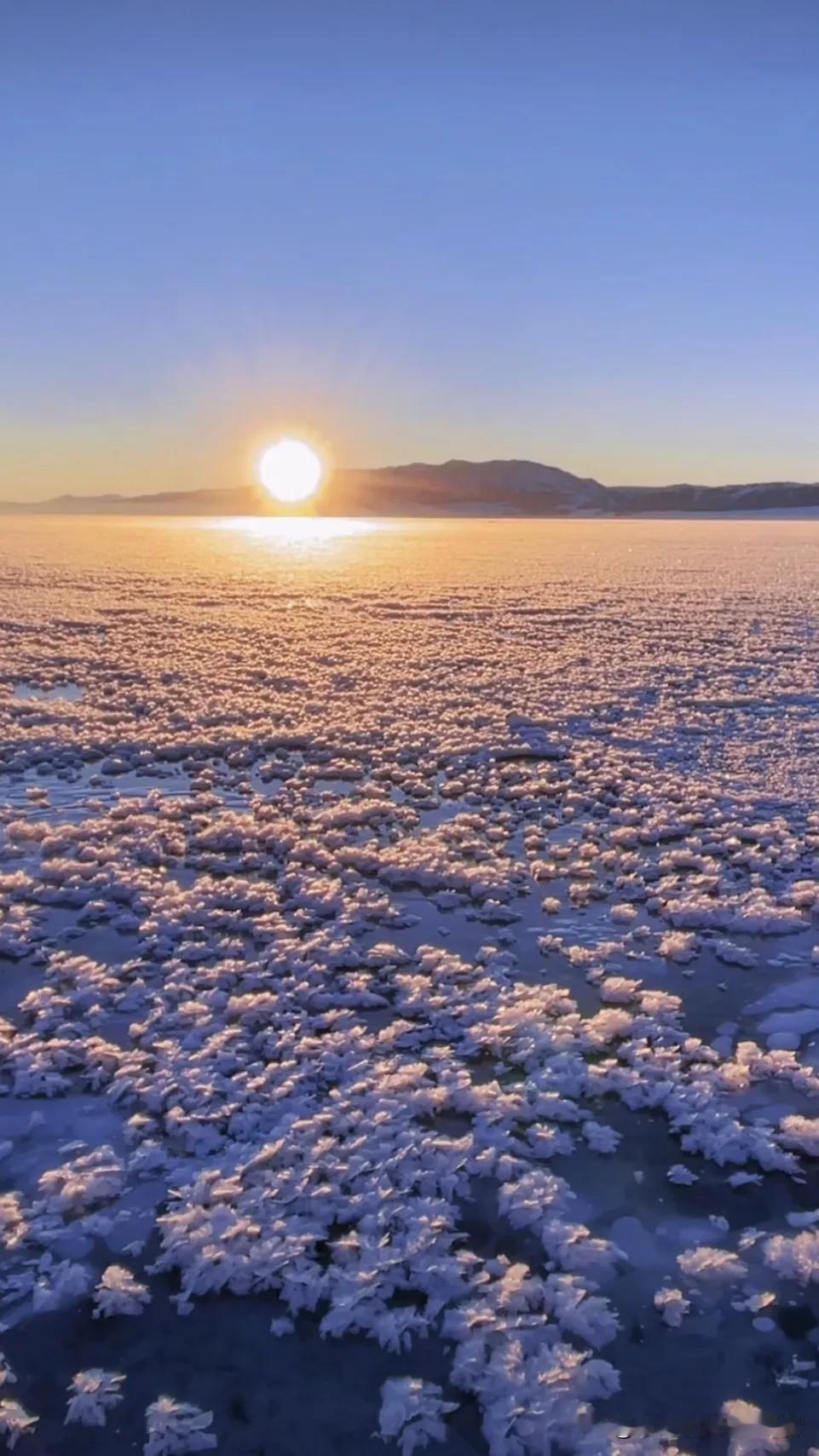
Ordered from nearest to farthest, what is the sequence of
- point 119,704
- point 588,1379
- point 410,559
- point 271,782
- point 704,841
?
point 588,1379 < point 704,841 < point 271,782 < point 119,704 < point 410,559

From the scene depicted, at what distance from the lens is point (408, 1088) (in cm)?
624

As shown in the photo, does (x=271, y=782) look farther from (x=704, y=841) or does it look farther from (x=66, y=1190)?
(x=66, y=1190)

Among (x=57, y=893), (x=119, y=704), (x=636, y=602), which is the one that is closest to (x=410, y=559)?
(x=636, y=602)

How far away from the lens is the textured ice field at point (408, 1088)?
4.25 metres

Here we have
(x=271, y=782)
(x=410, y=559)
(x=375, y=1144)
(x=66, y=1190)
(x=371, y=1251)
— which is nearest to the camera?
(x=371, y=1251)

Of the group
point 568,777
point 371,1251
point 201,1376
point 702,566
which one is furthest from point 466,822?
point 702,566

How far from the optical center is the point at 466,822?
36.9ft

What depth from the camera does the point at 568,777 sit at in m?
13.0

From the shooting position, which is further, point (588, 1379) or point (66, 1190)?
point (66, 1190)

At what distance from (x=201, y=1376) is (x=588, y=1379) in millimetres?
1737

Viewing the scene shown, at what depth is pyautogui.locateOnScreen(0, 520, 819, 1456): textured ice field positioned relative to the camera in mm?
4254

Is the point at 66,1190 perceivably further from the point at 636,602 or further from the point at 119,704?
the point at 636,602

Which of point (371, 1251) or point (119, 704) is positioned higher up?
point (119, 704)

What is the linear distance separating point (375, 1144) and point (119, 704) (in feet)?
41.0
